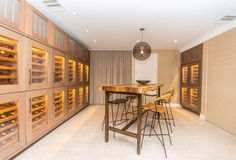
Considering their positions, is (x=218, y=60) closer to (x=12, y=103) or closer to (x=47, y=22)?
(x=47, y=22)

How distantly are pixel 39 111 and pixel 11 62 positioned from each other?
1044 mm

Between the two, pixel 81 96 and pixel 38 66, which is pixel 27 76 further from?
pixel 81 96

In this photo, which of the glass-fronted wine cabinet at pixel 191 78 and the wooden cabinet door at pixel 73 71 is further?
the glass-fronted wine cabinet at pixel 191 78

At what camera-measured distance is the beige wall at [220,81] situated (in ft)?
9.48

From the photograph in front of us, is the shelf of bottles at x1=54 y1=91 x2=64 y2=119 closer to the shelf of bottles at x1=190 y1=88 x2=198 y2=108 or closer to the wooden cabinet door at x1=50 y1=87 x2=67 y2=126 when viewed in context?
the wooden cabinet door at x1=50 y1=87 x2=67 y2=126

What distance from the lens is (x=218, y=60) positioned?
3.33 meters

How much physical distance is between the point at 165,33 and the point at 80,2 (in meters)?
2.41

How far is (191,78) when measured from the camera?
4.68 metres

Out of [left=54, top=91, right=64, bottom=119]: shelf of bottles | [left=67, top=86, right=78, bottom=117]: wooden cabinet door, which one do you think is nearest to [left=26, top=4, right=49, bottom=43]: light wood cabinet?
[left=54, top=91, right=64, bottom=119]: shelf of bottles

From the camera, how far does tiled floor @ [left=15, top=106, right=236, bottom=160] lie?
202 centimetres

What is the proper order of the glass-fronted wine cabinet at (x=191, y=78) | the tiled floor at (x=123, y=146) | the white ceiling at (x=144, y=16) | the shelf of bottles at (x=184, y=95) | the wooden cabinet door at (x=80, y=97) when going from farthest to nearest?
1. the shelf of bottles at (x=184, y=95)
2. the wooden cabinet door at (x=80, y=97)
3. the glass-fronted wine cabinet at (x=191, y=78)
4. the white ceiling at (x=144, y=16)
5. the tiled floor at (x=123, y=146)

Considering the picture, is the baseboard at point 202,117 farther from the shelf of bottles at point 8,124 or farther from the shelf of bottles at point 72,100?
the shelf of bottles at point 8,124

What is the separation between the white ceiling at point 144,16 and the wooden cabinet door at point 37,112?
158cm

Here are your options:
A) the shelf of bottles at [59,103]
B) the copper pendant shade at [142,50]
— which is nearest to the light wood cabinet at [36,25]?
the shelf of bottles at [59,103]
